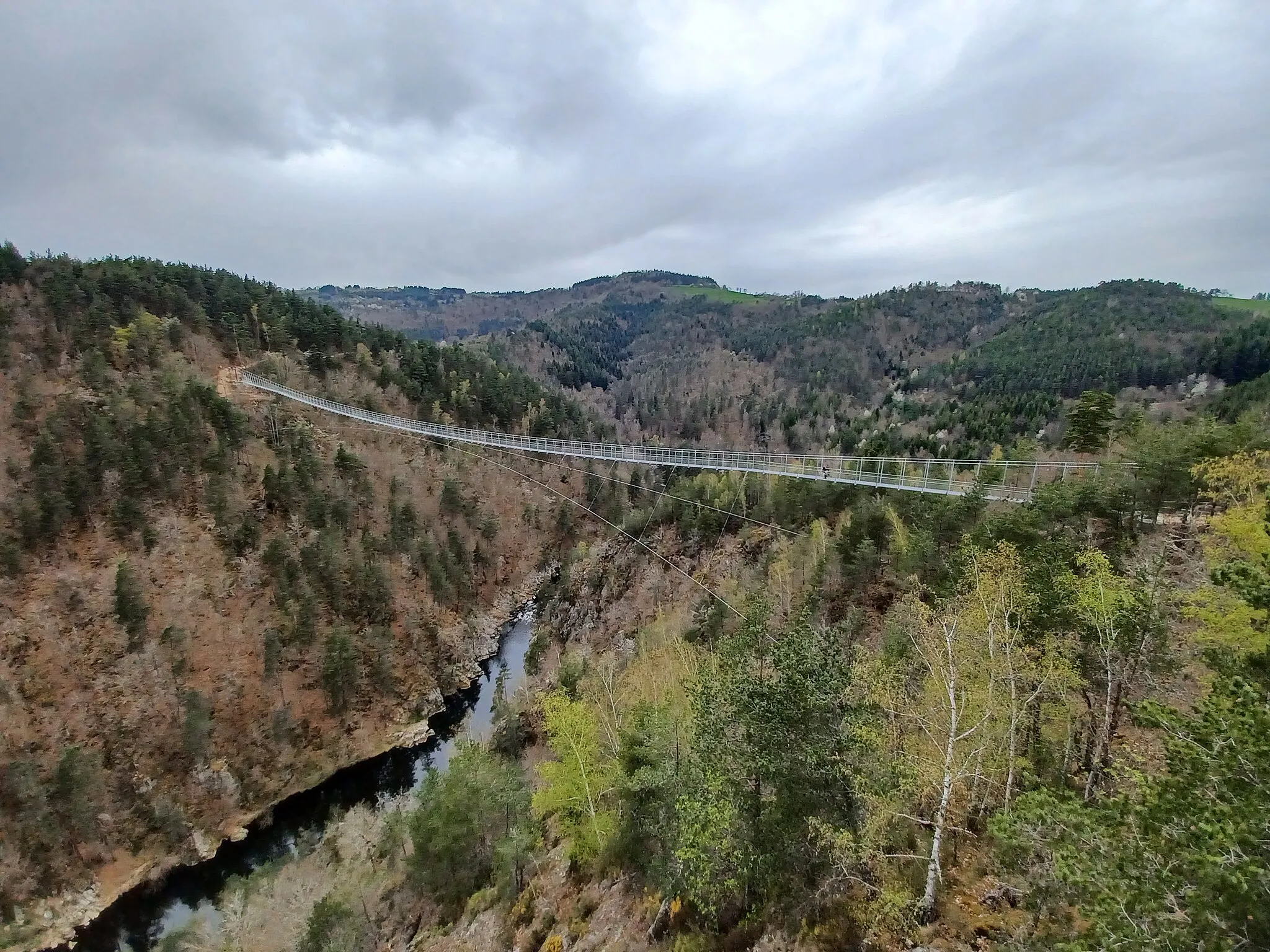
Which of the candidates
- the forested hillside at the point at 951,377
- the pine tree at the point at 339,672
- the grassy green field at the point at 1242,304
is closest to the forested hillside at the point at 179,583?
the pine tree at the point at 339,672

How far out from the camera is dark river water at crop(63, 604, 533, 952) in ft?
96.3

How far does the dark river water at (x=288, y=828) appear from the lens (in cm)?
2936

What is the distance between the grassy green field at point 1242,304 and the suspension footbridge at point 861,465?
16277 cm

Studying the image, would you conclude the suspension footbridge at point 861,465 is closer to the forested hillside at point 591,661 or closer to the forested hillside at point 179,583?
the forested hillside at point 591,661

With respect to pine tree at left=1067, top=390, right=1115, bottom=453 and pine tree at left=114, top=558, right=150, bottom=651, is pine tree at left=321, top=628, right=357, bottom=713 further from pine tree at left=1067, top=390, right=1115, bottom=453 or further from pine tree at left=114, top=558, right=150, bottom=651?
pine tree at left=1067, top=390, right=1115, bottom=453

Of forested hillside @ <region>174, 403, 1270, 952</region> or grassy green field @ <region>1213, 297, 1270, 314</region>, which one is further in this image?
grassy green field @ <region>1213, 297, 1270, 314</region>

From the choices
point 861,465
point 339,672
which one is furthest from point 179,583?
point 861,465

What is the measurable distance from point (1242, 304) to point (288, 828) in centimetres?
22612

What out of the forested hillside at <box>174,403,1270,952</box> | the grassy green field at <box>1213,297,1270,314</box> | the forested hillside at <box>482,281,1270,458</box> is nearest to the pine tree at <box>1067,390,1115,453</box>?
the forested hillside at <box>482,281,1270,458</box>

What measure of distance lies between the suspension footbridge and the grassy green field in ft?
534

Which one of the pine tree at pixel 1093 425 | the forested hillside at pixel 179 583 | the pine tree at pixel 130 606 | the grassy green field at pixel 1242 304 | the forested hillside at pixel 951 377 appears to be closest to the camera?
the forested hillside at pixel 179 583

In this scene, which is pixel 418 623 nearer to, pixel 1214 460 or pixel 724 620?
pixel 724 620

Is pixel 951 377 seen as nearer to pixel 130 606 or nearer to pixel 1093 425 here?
pixel 1093 425

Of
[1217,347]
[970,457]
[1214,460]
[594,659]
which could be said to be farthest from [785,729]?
[1217,347]
